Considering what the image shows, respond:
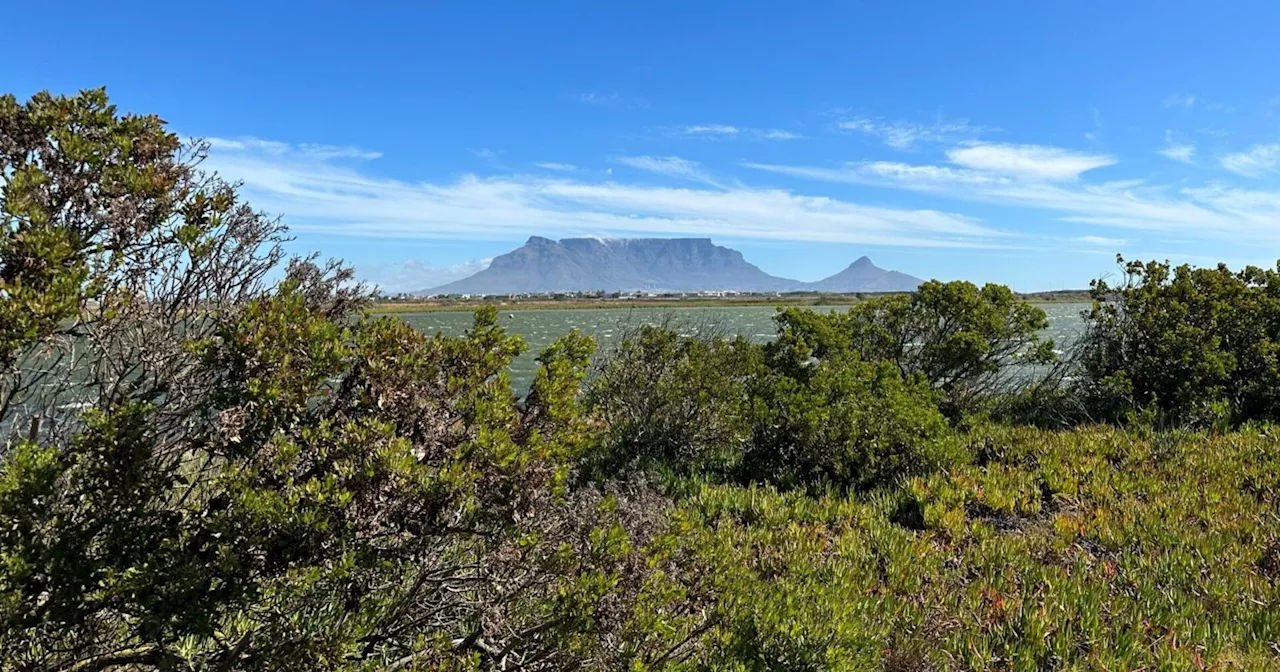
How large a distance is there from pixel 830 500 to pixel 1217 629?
11.5ft

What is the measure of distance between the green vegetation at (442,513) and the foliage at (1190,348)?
77.1 inches

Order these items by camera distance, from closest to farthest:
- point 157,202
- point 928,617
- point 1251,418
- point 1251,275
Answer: point 157,202, point 928,617, point 1251,418, point 1251,275

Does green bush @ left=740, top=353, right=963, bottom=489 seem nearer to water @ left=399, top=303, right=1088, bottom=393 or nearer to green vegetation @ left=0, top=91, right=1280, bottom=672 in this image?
green vegetation @ left=0, top=91, right=1280, bottom=672

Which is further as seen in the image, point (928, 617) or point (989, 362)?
point (989, 362)

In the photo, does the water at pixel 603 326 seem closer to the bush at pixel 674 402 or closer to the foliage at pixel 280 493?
the foliage at pixel 280 493

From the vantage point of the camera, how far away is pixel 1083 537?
6535 millimetres

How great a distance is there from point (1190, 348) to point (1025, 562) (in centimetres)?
706

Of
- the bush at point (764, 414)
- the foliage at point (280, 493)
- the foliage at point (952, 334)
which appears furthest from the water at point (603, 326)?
the foliage at point (952, 334)

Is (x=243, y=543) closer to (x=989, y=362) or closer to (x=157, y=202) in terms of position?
(x=157, y=202)

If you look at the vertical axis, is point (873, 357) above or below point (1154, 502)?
above

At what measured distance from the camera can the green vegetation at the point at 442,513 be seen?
8.69 ft

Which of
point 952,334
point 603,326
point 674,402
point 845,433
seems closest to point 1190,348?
point 952,334

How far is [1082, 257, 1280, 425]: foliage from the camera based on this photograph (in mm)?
10164

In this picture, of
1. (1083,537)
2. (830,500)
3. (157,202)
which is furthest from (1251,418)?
(157,202)
